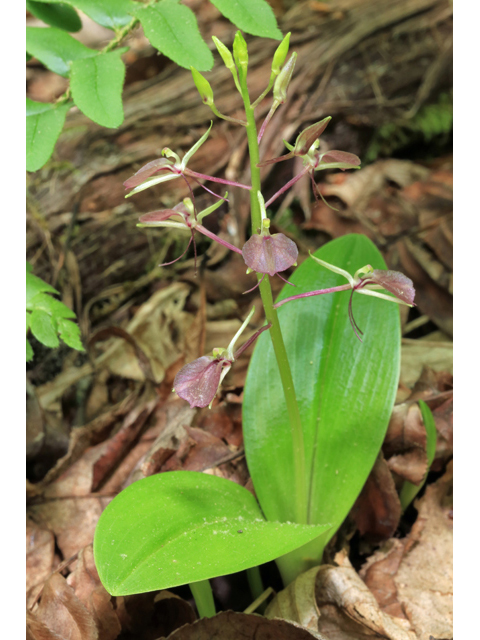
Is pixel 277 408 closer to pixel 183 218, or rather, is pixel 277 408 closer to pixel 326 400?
pixel 326 400

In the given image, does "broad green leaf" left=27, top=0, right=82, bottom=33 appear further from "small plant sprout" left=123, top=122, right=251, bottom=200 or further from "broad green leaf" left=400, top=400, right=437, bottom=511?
"broad green leaf" left=400, top=400, right=437, bottom=511

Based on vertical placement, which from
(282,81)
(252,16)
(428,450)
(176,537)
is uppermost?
(252,16)

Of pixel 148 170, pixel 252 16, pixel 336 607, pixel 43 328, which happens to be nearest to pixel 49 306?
pixel 43 328

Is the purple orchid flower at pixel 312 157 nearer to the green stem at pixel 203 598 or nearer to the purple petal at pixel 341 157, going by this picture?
the purple petal at pixel 341 157

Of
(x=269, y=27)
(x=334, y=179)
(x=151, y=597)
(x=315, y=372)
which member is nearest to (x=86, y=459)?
(x=151, y=597)

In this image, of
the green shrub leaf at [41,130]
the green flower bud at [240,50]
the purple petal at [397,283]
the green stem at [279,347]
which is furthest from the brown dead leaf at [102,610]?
the green flower bud at [240,50]

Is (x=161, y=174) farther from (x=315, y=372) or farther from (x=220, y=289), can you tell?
(x=220, y=289)
